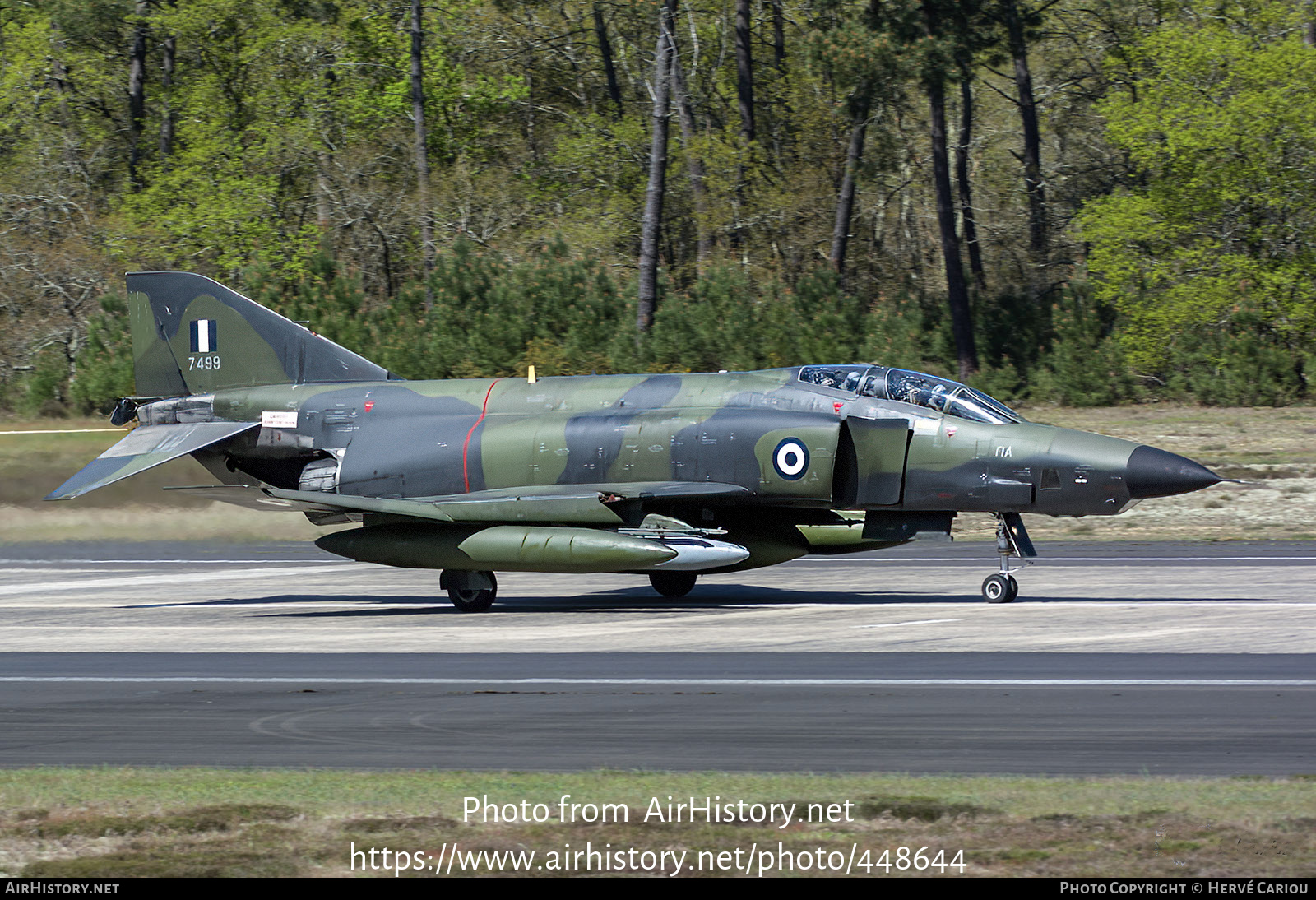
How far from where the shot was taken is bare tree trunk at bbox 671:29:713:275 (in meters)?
42.1

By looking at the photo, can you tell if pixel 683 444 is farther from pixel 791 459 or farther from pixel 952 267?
pixel 952 267

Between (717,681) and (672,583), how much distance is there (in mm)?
7133

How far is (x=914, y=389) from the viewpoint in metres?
17.5

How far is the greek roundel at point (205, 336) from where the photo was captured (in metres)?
21.0

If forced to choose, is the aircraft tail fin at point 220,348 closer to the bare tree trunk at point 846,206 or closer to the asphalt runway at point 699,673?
the asphalt runway at point 699,673

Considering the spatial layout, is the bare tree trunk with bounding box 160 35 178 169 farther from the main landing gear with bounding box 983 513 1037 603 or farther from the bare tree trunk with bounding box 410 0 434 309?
the main landing gear with bounding box 983 513 1037 603

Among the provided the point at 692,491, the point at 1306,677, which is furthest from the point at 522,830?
the point at 692,491

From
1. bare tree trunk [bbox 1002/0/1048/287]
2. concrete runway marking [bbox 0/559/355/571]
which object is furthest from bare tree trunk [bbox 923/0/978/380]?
concrete runway marking [bbox 0/559/355/571]

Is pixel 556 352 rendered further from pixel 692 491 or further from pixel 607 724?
pixel 607 724

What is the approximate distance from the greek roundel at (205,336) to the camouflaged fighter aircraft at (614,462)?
27mm

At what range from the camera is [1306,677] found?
11.5 metres

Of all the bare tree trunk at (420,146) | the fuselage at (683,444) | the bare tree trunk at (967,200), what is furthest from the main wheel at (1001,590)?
the bare tree trunk at (420,146)

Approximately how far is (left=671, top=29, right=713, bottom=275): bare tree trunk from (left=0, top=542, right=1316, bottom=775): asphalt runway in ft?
71.3
